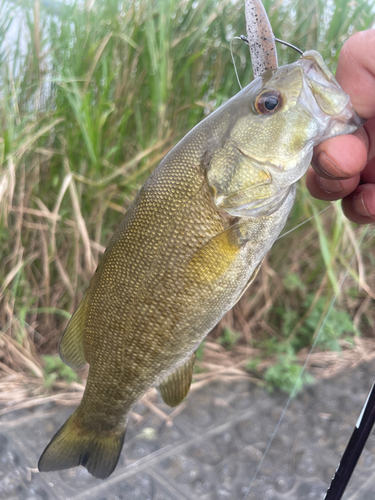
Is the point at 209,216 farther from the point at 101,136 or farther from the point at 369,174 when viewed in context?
the point at 101,136

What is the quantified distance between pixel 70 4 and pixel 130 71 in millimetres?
381

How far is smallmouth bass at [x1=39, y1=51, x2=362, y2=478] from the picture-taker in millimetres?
593

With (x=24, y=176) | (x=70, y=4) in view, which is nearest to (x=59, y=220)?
(x=24, y=176)

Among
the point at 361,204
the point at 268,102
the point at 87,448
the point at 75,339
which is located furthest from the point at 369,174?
the point at 87,448

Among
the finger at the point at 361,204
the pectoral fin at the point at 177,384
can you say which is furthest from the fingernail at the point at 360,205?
the pectoral fin at the point at 177,384

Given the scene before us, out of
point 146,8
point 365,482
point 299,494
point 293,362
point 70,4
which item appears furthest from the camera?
point 293,362

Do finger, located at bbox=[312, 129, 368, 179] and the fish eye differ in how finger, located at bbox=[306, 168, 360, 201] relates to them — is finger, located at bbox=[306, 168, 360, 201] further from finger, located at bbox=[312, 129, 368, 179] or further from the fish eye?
the fish eye

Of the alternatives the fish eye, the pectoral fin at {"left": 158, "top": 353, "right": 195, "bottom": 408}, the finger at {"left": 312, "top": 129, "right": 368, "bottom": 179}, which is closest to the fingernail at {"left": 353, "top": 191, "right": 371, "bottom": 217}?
the finger at {"left": 312, "top": 129, "right": 368, "bottom": 179}

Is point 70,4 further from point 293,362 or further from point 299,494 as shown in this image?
point 299,494

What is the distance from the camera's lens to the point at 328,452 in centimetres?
128

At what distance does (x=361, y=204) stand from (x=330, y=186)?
9 cm

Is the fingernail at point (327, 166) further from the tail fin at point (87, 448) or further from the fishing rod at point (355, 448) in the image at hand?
the tail fin at point (87, 448)

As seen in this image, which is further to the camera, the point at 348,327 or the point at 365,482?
the point at 348,327

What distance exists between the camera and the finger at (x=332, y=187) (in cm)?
80
